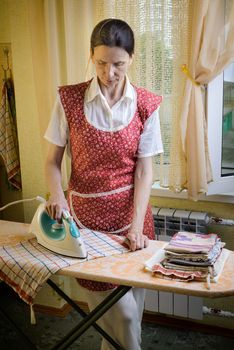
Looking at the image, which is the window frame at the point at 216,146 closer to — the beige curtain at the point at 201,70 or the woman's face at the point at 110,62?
the beige curtain at the point at 201,70

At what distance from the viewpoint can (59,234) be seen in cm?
158

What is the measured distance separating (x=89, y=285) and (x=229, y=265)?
572 millimetres

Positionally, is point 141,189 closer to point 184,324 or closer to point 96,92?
point 96,92

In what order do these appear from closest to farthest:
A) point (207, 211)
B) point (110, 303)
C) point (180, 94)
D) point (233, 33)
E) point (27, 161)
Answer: point (110, 303) < point (233, 33) < point (180, 94) < point (207, 211) < point (27, 161)

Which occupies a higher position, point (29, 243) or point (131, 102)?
point (131, 102)

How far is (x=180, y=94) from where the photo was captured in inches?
86.2

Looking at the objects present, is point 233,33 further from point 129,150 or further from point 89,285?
point 89,285

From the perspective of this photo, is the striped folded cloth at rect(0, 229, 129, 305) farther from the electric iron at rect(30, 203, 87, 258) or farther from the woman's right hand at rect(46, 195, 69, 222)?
the woman's right hand at rect(46, 195, 69, 222)

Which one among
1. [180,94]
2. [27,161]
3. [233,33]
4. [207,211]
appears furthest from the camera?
[27,161]

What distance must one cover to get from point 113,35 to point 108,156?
457mm

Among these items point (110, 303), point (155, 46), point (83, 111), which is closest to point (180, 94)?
point (155, 46)

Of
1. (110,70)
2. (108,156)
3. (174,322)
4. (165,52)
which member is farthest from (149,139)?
(174,322)

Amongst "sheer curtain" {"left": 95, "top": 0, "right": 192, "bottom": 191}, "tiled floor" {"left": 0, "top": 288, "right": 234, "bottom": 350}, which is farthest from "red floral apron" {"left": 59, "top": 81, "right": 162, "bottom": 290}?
"tiled floor" {"left": 0, "top": 288, "right": 234, "bottom": 350}

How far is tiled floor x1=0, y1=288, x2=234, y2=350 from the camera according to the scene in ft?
7.90
